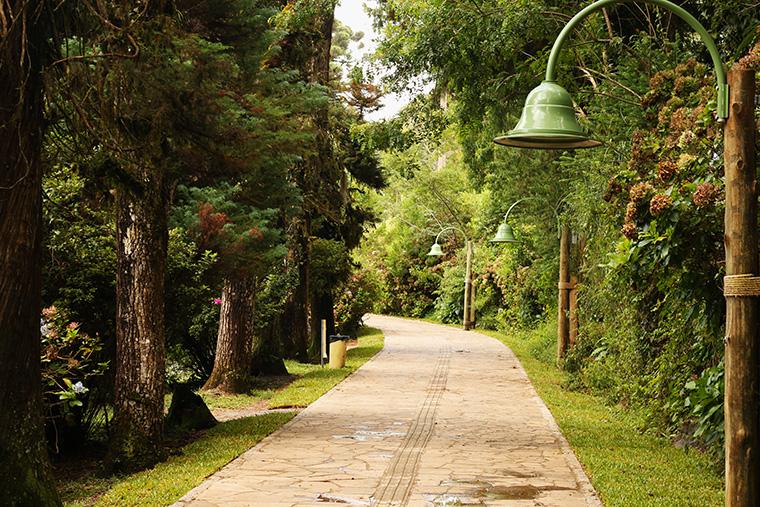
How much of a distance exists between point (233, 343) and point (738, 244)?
42.4 ft

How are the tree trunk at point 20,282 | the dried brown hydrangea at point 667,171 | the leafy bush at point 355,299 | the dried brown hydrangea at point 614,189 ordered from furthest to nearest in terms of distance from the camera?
1. the leafy bush at point 355,299
2. the dried brown hydrangea at point 614,189
3. the dried brown hydrangea at point 667,171
4. the tree trunk at point 20,282

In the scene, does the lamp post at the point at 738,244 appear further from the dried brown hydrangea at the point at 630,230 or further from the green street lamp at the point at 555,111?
the dried brown hydrangea at the point at 630,230

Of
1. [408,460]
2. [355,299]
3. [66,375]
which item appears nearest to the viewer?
[66,375]

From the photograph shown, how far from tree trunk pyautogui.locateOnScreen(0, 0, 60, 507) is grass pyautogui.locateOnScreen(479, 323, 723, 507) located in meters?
5.11

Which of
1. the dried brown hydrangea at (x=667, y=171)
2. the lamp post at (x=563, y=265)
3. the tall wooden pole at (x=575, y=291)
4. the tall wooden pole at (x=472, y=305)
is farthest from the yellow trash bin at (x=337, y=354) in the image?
the tall wooden pole at (x=472, y=305)

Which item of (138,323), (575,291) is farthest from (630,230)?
(575,291)

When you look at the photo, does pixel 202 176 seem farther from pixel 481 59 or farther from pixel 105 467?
pixel 481 59

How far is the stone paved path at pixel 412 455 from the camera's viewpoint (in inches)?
355

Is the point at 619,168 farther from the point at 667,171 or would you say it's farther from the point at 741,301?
the point at 741,301

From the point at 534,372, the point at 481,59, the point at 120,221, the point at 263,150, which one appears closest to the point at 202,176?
the point at 263,150

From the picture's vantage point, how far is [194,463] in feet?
35.1

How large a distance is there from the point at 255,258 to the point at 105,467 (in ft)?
16.3

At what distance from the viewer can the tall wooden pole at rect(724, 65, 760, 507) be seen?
629 cm

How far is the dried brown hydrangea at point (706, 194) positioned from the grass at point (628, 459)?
2764 mm
